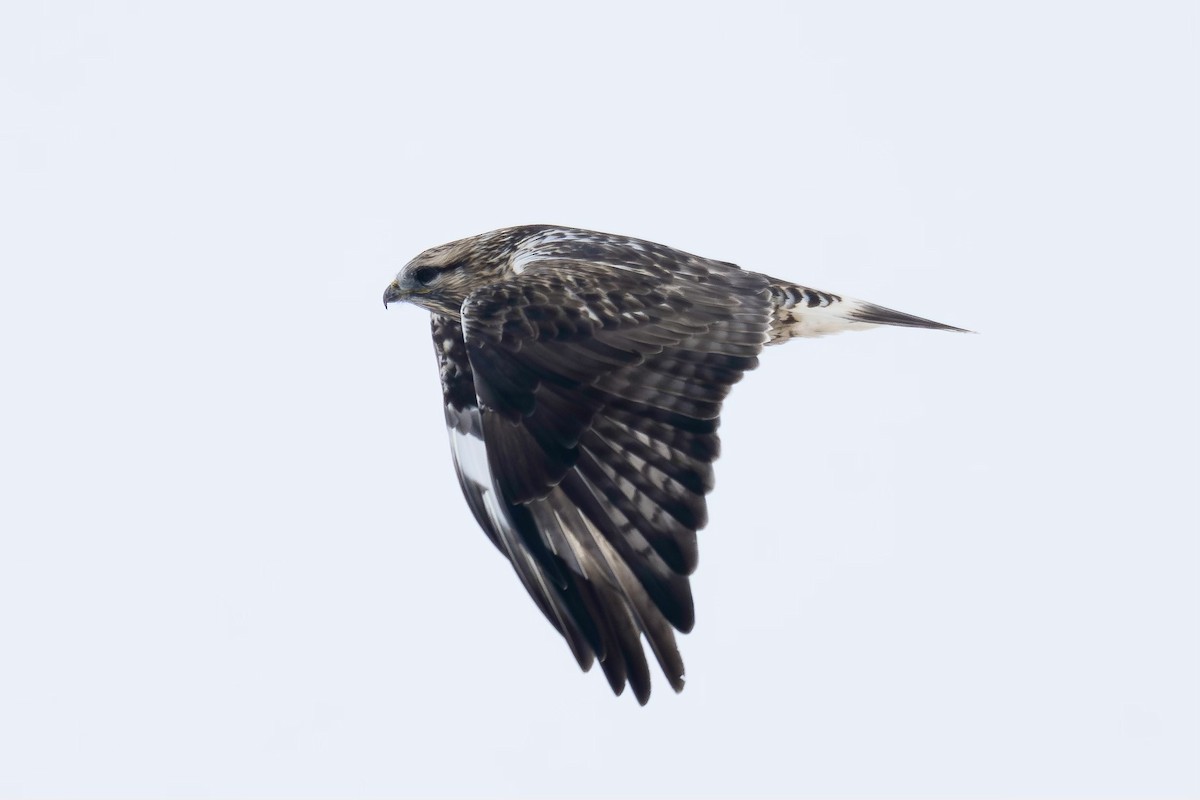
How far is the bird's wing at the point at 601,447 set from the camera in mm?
6641

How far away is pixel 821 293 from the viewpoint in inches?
326

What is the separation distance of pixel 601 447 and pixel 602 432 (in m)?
0.08

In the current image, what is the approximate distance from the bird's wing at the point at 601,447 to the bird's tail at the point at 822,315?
67 centimetres

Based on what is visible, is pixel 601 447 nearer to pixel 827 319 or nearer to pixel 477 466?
pixel 477 466

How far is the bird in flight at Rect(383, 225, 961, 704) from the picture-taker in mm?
6648

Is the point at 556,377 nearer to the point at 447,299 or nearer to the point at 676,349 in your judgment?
the point at 676,349

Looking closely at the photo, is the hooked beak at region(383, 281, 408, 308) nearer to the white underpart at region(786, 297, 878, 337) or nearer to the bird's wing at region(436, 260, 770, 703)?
A: the bird's wing at region(436, 260, 770, 703)

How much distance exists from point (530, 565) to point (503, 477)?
409 millimetres

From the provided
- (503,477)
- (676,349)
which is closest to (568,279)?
(676,349)

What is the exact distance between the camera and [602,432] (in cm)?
697

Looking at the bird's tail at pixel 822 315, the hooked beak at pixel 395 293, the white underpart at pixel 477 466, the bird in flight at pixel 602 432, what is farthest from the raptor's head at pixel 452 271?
the bird's tail at pixel 822 315

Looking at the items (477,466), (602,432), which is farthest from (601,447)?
(477,466)

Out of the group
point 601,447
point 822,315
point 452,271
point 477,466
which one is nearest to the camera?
point 601,447

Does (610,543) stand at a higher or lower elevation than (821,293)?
lower
